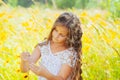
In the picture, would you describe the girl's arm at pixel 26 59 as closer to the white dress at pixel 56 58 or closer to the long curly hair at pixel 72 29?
the white dress at pixel 56 58

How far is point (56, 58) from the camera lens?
216cm

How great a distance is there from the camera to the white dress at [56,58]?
2135mm

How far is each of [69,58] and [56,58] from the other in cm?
6

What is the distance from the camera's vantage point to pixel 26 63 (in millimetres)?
2082

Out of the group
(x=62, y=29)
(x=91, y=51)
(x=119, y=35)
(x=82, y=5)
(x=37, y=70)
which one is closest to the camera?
(x=37, y=70)

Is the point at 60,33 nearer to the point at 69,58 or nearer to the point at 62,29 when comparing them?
the point at 62,29

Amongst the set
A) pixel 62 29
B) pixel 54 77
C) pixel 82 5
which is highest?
pixel 62 29

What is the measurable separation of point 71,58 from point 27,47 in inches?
35.5

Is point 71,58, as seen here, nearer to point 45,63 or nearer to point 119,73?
point 45,63

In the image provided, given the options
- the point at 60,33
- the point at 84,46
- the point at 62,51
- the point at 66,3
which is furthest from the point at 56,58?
the point at 66,3

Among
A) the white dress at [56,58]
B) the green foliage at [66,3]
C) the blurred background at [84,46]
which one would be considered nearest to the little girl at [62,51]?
the white dress at [56,58]

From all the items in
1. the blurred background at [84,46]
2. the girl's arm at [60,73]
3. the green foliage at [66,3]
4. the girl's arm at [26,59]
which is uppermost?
the girl's arm at [26,59]

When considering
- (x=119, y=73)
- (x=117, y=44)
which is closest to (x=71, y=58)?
(x=119, y=73)

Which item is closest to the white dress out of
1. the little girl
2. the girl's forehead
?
the little girl
